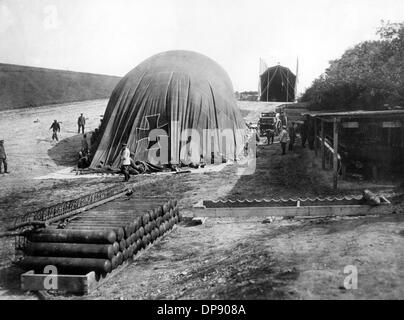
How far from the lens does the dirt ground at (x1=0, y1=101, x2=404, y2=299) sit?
20.9 ft

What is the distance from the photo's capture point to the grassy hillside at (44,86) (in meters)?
44.2

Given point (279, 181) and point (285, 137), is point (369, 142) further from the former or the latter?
point (279, 181)

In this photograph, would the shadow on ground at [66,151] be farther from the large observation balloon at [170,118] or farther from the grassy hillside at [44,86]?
the grassy hillside at [44,86]

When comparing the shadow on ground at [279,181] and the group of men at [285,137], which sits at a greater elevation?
the group of men at [285,137]

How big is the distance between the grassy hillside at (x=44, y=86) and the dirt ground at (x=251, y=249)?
28.6 metres

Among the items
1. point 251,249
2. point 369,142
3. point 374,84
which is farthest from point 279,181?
point 374,84

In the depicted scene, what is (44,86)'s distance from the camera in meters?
49.9

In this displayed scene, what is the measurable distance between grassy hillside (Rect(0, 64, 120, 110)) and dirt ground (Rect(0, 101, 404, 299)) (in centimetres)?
2857

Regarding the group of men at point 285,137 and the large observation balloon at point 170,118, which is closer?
the large observation balloon at point 170,118

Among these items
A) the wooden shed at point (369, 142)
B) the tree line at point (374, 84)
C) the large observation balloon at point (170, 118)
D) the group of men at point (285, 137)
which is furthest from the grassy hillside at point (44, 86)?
the wooden shed at point (369, 142)
